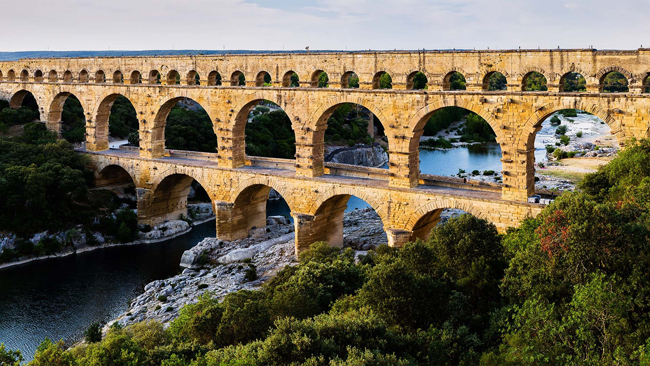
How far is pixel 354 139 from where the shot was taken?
5697cm

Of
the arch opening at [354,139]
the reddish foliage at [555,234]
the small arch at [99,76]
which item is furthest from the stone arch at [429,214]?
the arch opening at [354,139]

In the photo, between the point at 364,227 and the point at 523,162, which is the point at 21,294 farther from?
the point at 523,162

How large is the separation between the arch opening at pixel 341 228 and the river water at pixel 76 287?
6870 mm

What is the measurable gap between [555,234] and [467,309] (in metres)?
3.06

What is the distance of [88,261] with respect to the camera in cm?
2964

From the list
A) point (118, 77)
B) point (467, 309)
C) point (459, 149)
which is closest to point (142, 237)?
point (118, 77)

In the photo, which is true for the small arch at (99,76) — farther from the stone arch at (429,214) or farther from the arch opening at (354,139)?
the stone arch at (429,214)

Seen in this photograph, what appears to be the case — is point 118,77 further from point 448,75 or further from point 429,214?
point 429,214

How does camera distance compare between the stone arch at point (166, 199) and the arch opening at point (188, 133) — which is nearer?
the stone arch at point (166, 199)

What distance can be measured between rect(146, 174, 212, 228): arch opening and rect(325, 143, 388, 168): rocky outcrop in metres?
15.3

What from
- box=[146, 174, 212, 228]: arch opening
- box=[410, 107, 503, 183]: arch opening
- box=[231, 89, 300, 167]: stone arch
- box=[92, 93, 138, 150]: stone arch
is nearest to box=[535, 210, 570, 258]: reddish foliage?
box=[231, 89, 300, 167]: stone arch

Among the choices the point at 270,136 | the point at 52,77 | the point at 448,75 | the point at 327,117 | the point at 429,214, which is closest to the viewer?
the point at 448,75

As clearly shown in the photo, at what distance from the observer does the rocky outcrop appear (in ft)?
162

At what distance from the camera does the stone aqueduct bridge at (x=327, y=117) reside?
850 inches
